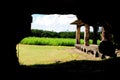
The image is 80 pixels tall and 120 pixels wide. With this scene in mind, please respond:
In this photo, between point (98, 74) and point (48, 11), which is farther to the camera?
point (48, 11)

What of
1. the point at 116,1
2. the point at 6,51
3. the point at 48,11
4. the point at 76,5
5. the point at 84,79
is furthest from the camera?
the point at 48,11

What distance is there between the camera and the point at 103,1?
8.84 meters

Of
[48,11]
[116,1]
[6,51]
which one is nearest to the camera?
[6,51]

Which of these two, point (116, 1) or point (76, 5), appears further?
point (76, 5)

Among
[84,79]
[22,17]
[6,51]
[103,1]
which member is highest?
[103,1]

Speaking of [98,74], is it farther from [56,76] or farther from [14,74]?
[14,74]

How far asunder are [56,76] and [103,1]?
9.97 ft

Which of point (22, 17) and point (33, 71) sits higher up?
point (22, 17)

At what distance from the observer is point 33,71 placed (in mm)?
8297

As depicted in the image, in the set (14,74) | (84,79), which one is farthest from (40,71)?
(84,79)

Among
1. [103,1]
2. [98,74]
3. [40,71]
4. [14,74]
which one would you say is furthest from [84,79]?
[103,1]

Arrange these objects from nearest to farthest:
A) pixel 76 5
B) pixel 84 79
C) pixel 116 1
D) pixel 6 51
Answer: pixel 84 79, pixel 6 51, pixel 116 1, pixel 76 5

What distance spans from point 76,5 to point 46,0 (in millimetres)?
1212

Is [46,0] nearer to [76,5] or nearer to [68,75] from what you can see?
[76,5]
